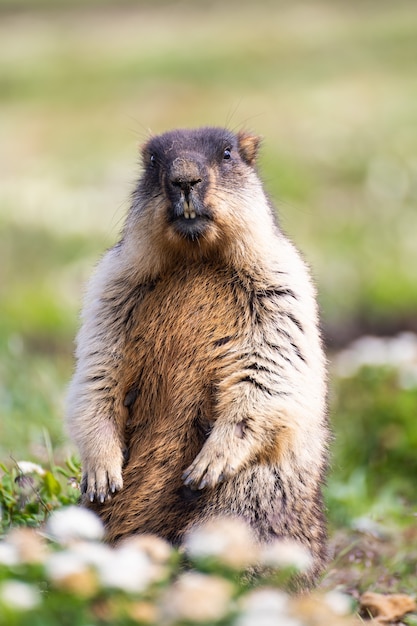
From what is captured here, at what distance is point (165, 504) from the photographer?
14.0 feet

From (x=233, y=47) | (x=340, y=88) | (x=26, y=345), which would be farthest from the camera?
(x=233, y=47)

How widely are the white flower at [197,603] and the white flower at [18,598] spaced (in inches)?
12.1

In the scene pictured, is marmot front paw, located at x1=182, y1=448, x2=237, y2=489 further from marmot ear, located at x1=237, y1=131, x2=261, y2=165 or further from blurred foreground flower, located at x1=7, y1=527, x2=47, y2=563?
marmot ear, located at x1=237, y1=131, x2=261, y2=165

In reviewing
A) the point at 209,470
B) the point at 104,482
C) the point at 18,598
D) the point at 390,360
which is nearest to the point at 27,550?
the point at 18,598

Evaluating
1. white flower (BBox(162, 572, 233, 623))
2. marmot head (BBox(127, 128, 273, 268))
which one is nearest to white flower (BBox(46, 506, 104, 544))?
white flower (BBox(162, 572, 233, 623))

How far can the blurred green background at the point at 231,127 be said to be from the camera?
24.2 ft

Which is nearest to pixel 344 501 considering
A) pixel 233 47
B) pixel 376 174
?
pixel 376 174

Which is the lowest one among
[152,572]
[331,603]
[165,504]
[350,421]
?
[350,421]

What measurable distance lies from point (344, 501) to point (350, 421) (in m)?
1.52

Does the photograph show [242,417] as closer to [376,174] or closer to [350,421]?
[350,421]

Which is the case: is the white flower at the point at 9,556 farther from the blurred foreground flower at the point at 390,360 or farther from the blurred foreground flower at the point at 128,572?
the blurred foreground flower at the point at 390,360

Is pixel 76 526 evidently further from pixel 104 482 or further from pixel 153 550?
pixel 104 482

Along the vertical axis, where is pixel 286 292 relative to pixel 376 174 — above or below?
above

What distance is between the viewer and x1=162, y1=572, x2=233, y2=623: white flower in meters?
2.39
